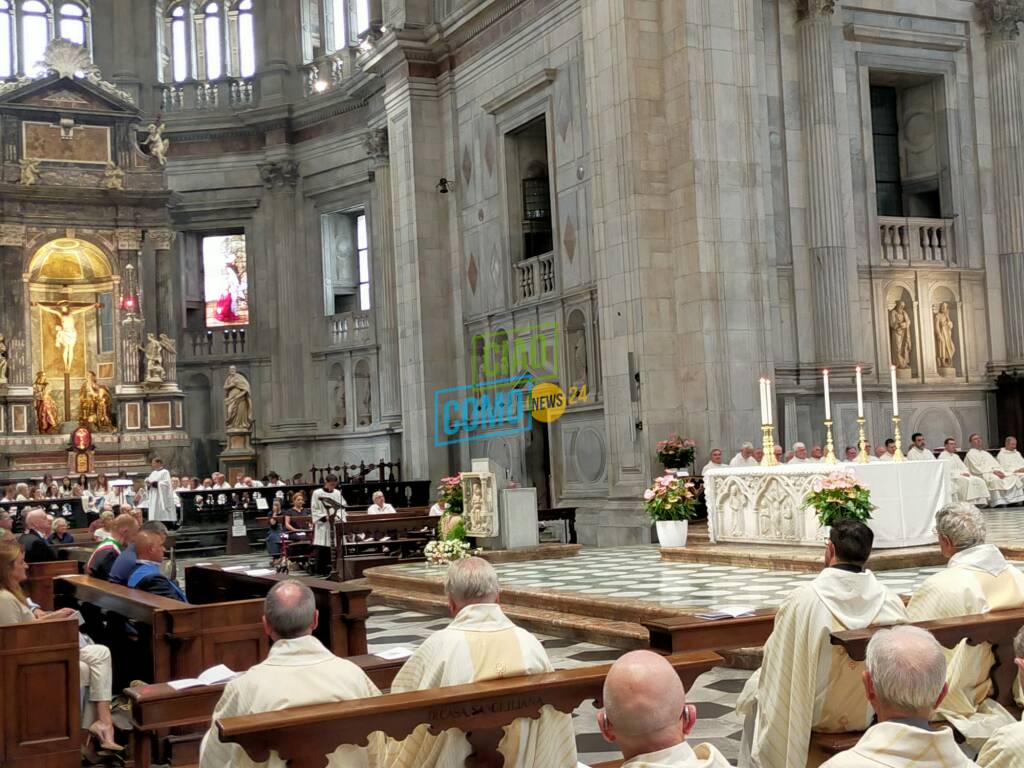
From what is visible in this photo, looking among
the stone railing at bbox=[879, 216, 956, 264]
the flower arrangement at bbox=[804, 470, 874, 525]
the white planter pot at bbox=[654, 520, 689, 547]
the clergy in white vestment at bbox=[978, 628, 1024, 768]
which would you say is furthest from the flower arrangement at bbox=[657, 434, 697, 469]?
the clergy in white vestment at bbox=[978, 628, 1024, 768]

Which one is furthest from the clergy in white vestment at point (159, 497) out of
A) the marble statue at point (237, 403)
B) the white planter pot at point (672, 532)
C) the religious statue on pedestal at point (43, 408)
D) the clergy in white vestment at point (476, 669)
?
the clergy in white vestment at point (476, 669)

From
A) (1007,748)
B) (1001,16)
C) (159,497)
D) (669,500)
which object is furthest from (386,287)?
(1007,748)

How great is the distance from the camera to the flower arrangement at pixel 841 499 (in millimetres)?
12703

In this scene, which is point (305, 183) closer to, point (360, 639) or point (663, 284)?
point (663, 284)

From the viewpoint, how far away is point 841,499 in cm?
1275

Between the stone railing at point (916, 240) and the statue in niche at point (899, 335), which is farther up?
the stone railing at point (916, 240)

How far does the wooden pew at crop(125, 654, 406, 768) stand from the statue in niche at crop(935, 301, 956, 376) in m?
18.1

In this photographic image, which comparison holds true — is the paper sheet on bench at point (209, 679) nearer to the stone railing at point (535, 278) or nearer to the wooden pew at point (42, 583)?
the wooden pew at point (42, 583)

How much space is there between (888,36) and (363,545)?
1304cm

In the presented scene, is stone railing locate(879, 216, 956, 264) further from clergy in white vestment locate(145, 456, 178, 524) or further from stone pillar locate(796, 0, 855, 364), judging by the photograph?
clergy in white vestment locate(145, 456, 178, 524)

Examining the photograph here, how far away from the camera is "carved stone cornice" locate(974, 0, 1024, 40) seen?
23.2 metres

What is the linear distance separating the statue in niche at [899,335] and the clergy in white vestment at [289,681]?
19300 millimetres

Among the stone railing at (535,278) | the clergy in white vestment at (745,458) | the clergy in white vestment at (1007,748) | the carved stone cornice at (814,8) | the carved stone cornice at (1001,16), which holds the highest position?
the carved stone cornice at (1001,16)

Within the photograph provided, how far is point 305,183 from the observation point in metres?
33.5
